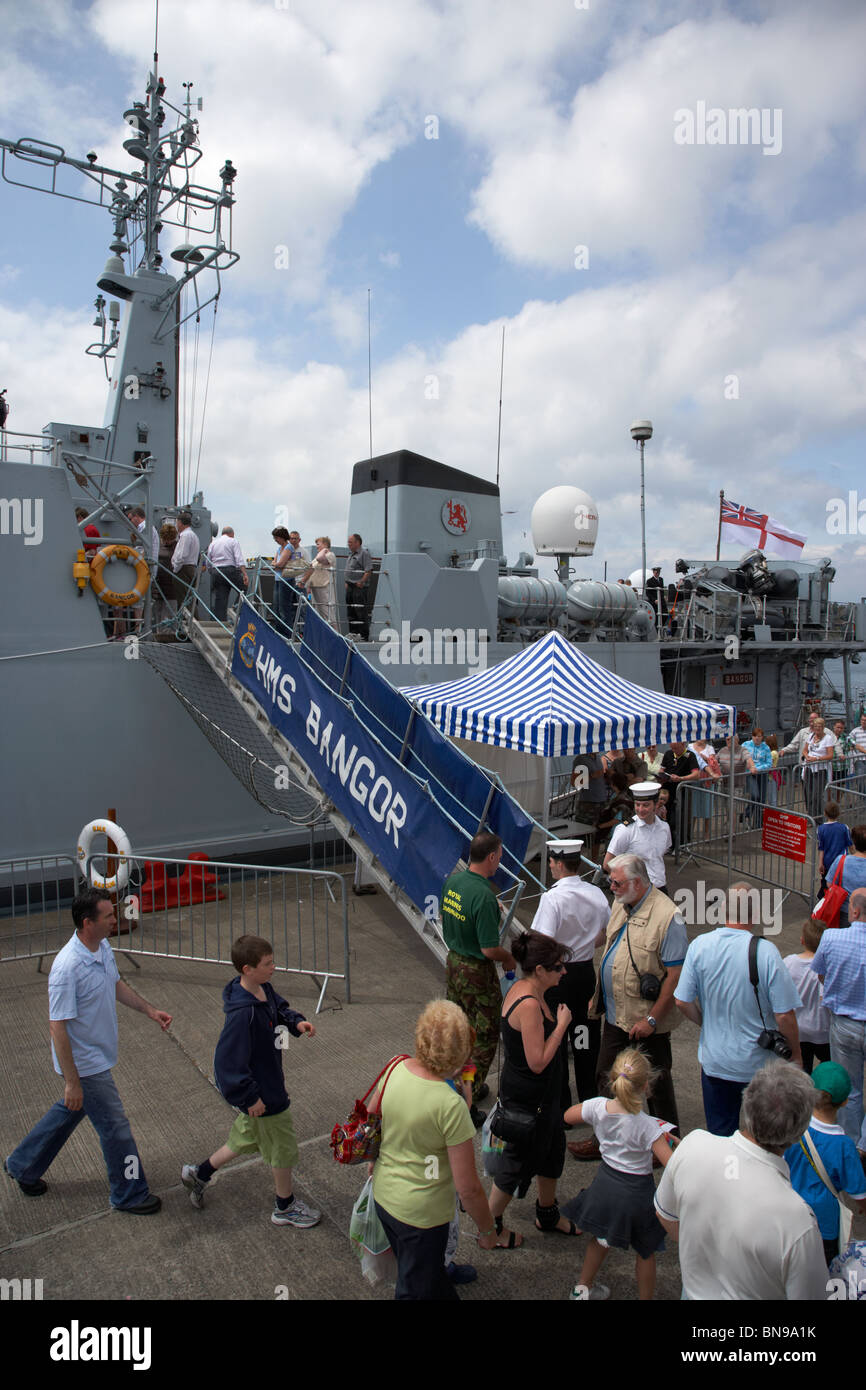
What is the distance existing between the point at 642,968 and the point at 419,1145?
1787 millimetres

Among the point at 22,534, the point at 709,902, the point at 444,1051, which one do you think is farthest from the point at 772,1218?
the point at 22,534

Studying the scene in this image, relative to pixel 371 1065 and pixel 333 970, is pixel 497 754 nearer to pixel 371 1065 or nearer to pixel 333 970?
pixel 333 970

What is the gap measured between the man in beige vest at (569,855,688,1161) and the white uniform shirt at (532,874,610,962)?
0.66 ft

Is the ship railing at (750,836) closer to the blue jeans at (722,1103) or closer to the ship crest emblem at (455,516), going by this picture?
the blue jeans at (722,1103)

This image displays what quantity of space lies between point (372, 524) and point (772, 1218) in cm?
1314

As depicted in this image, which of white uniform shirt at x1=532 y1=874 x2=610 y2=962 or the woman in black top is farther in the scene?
white uniform shirt at x1=532 y1=874 x2=610 y2=962

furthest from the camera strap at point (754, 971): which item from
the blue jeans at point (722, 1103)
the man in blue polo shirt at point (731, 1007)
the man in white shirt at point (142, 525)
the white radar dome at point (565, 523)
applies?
the white radar dome at point (565, 523)

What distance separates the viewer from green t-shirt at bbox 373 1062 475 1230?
258 cm

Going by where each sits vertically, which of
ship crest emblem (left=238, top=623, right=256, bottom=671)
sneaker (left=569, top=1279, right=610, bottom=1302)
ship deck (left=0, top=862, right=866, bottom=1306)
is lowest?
ship deck (left=0, top=862, right=866, bottom=1306)

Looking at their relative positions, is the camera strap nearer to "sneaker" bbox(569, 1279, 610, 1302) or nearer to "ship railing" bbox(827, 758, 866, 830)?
"sneaker" bbox(569, 1279, 610, 1302)

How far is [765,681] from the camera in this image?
20.1 m

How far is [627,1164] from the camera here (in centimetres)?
294

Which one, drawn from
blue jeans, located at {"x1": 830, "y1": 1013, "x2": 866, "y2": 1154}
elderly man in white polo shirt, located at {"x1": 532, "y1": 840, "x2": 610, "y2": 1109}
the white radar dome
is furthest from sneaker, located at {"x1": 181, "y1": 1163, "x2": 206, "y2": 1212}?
the white radar dome
